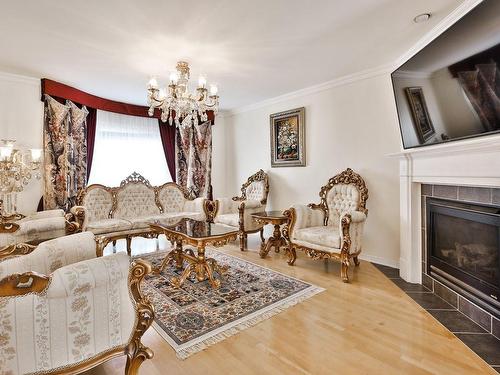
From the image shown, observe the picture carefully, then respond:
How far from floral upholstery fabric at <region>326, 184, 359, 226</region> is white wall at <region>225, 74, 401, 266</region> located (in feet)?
0.84

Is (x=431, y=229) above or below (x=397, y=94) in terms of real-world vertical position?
below

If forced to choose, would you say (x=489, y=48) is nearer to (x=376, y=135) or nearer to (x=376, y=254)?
(x=376, y=135)

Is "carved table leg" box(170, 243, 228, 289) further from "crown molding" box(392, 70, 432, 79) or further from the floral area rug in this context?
"crown molding" box(392, 70, 432, 79)

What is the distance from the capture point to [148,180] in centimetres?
545

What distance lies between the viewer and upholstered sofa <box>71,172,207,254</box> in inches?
167

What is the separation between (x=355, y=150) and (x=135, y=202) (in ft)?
12.6

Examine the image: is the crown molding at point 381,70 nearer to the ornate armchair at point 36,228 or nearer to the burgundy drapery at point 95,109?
the burgundy drapery at point 95,109

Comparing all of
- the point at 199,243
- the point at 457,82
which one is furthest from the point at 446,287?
the point at 199,243

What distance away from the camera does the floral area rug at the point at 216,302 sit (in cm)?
216

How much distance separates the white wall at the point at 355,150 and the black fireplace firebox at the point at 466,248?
2.46ft

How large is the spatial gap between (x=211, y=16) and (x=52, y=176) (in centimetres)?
343

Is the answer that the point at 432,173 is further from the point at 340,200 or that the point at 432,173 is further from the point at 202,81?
the point at 202,81

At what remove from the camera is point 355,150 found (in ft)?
13.5

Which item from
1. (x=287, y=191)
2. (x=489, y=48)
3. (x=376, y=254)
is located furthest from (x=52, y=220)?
(x=489, y=48)
